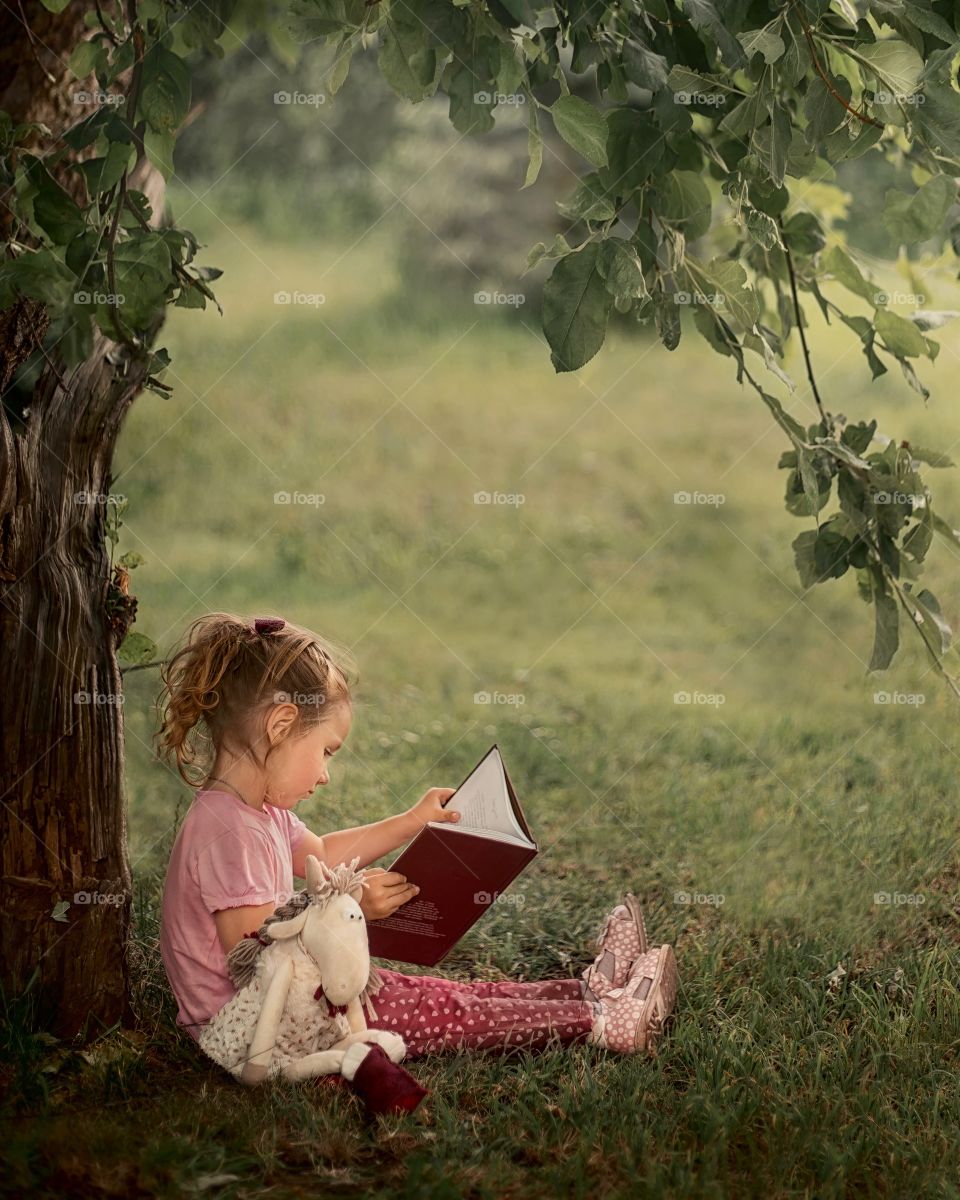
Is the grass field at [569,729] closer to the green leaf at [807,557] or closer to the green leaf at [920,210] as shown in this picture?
the green leaf at [807,557]

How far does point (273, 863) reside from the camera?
2.53m

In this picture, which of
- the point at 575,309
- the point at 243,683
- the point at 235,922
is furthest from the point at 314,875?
the point at 575,309

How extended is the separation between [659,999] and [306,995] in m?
0.72

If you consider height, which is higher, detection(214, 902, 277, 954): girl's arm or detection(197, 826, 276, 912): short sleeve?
detection(197, 826, 276, 912): short sleeve

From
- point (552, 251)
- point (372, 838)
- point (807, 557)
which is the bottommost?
point (372, 838)

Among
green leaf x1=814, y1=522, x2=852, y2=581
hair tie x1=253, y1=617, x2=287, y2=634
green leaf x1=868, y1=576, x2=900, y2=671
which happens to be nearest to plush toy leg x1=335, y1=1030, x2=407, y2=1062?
hair tie x1=253, y1=617, x2=287, y2=634

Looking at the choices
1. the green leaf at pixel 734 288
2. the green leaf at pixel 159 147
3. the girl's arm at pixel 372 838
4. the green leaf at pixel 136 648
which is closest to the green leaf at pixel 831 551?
the green leaf at pixel 734 288

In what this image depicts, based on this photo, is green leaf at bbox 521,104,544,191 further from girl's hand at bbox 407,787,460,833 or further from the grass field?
the grass field

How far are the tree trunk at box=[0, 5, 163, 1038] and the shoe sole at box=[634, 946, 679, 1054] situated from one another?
0.95 m

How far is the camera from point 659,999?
2.64 meters

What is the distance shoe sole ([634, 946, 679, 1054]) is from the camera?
2.59 m

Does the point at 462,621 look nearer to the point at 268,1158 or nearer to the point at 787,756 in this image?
the point at 787,756

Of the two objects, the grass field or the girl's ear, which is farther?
the girl's ear

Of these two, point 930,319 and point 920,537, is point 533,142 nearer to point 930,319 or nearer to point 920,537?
point 930,319
